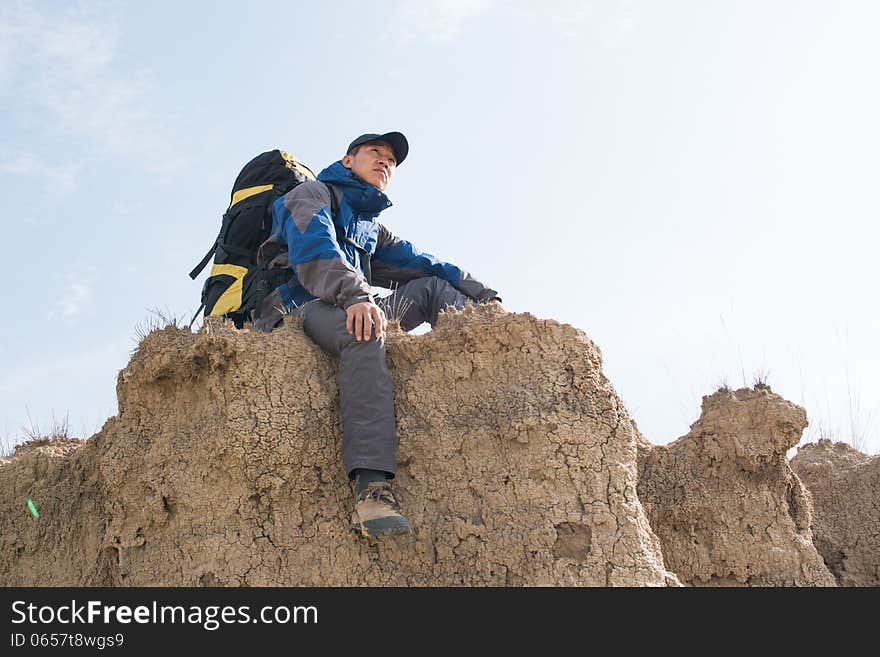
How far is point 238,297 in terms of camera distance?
5109 mm

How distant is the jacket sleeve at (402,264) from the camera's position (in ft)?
18.1

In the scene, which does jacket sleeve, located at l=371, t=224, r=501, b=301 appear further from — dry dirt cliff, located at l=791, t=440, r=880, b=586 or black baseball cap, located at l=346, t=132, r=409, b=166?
dry dirt cliff, located at l=791, t=440, r=880, b=586

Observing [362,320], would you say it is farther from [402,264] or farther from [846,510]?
[846,510]

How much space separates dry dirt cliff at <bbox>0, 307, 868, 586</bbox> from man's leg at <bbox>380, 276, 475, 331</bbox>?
90 centimetres

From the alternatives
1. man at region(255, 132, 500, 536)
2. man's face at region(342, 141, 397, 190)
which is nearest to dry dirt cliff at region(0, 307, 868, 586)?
man at region(255, 132, 500, 536)

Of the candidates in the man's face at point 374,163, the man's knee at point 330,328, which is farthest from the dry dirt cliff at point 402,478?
the man's face at point 374,163

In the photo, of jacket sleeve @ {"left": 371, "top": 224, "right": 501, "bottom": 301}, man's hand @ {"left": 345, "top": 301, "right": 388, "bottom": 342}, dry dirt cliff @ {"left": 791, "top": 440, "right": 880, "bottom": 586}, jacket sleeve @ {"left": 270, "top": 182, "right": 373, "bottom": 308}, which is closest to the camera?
man's hand @ {"left": 345, "top": 301, "right": 388, "bottom": 342}

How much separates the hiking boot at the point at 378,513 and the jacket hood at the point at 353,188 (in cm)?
182

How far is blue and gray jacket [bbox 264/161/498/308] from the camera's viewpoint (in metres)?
4.30

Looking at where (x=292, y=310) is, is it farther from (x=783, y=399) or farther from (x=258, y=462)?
(x=783, y=399)

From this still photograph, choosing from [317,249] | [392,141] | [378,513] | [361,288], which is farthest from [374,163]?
[378,513]

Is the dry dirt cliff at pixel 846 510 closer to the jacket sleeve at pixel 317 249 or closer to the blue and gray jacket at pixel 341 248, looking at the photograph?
the blue and gray jacket at pixel 341 248
